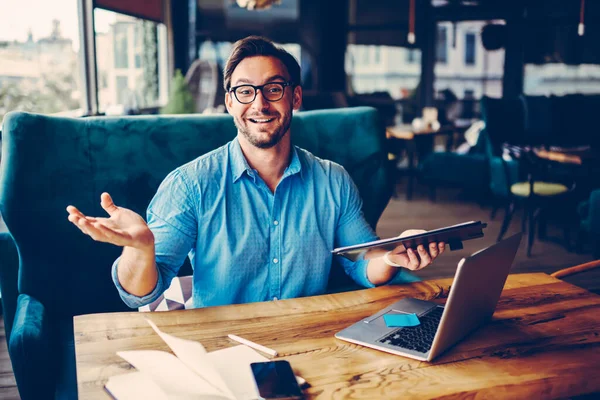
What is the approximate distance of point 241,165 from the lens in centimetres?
179

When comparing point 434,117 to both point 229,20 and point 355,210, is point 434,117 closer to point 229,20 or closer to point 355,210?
point 229,20

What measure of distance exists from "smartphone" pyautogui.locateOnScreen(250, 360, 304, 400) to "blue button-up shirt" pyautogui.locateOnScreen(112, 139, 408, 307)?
0.62m

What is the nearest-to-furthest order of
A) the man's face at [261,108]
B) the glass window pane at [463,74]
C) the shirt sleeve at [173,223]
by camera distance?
the shirt sleeve at [173,223] < the man's face at [261,108] < the glass window pane at [463,74]

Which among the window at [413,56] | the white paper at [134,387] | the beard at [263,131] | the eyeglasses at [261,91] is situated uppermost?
the window at [413,56]

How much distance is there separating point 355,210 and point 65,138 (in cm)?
101

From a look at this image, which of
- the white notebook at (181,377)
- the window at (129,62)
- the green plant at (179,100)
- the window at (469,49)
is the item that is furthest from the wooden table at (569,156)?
the white notebook at (181,377)

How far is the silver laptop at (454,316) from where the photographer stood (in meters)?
1.15

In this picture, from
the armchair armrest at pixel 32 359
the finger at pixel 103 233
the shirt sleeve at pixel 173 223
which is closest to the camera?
the finger at pixel 103 233

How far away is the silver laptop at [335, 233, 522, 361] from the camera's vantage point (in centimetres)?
115

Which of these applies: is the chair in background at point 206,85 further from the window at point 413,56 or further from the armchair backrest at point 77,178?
the window at point 413,56

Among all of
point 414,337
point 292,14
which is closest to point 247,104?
point 414,337

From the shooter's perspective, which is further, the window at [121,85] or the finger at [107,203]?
the window at [121,85]

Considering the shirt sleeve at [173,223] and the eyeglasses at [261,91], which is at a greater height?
the eyeglasses at [261,91]

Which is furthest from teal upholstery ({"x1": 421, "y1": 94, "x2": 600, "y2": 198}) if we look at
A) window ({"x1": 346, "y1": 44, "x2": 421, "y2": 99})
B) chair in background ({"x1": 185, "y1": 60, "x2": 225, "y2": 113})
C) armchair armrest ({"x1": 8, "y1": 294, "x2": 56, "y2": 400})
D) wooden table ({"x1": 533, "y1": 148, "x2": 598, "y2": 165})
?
armchair armrest ({"x1": 8, "y1": 294, "x2": 56, "y2": 400})
